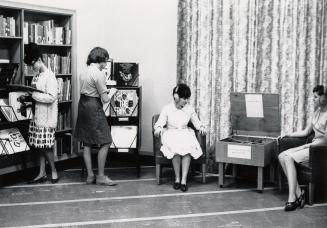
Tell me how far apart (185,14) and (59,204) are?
3028 millimetres

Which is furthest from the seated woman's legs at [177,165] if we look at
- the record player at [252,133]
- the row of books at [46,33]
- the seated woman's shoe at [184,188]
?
the row of books at [46,33]

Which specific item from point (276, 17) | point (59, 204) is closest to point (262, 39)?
point (276, 17)

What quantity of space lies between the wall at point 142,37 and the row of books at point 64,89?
1.27ft

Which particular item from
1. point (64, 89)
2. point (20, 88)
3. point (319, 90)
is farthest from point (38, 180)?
point (319, 90)

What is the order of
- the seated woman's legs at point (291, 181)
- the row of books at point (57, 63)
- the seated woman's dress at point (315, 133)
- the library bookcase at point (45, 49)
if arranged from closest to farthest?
the seated woman's legs at point (291, 181) → the seated woman's dress at point (315, 133) → the library bookcase at point (45, 49) → the row of books at point (57, 63)

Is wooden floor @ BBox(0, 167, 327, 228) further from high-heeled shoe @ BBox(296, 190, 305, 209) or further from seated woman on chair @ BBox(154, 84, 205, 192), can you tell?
seated woman on chair @ BBox(154, 84, 205, 192)

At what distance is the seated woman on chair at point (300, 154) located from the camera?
4898 mm

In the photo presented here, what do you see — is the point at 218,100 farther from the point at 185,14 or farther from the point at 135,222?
the point at 135,222

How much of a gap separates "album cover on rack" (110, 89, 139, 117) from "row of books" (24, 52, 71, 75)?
3.22ft

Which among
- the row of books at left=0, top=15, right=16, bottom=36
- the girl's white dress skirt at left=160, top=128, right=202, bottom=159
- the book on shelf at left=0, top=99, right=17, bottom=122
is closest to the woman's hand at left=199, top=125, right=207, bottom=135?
the girl's white dress skirt at left=160, top=128, right=202, bottom=159

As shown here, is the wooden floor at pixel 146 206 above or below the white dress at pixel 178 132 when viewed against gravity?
below

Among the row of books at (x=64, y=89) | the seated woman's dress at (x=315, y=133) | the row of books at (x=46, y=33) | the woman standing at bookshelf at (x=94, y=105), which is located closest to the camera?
the seated woman's dress at (x=315, y=133)

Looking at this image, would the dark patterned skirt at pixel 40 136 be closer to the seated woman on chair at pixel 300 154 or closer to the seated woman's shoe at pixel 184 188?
the seated woman's shoe at pixel 184 188

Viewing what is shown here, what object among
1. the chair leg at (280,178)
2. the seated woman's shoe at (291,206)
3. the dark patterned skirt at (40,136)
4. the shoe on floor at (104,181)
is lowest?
the seated woman's shoe at (291,206)
